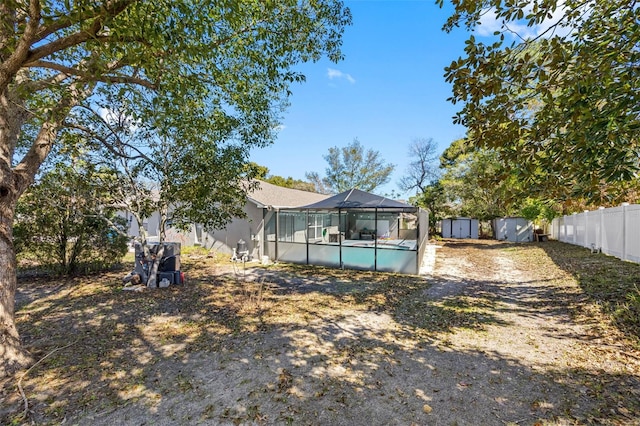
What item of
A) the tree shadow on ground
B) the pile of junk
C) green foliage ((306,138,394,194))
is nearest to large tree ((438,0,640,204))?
the tree shadow on ground

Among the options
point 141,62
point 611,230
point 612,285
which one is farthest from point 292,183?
point 141,62

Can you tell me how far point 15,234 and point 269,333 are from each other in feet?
26.2

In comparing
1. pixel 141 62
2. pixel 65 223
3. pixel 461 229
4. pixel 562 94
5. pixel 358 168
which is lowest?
pixel 461 229

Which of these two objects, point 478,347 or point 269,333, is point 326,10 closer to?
point 269,333

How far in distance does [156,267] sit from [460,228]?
22.5 m

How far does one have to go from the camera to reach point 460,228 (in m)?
24.3

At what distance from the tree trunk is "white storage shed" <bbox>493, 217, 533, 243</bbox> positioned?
78.5 ft

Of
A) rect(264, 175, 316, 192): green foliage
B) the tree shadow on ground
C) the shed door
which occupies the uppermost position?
rect(264, 175, 316, 192): green foliage

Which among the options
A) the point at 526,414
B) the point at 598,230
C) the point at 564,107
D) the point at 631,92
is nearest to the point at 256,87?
the point at 564,107

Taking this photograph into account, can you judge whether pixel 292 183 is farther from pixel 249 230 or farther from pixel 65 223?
pixel 65 223

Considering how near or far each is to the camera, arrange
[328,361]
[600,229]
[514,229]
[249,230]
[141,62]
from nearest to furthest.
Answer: [141,62] < [328,361] < [600,229] < [249,230] < [514,229]

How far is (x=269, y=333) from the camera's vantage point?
4836 millimetres

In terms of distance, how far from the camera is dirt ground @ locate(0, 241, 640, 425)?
2.83 metres

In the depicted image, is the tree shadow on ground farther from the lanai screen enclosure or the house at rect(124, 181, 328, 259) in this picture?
the house at rect(124, 181, 328, 259)
